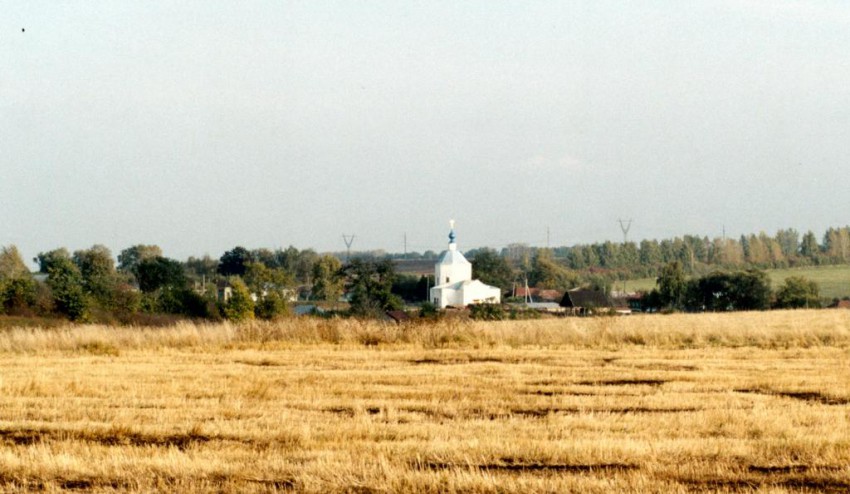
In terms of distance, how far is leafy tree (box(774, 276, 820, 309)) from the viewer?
8456cm

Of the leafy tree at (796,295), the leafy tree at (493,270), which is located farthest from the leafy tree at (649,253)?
the leafy tree at (796,295)

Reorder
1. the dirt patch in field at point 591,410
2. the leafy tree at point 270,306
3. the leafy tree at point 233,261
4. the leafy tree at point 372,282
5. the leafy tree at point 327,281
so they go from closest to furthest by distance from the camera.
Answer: the dirt patch in field at point 591,410 < the leafy tree at point 372,282 < the leafy tree at point 270,306 < the leafy tree at point 327,281 < the leafy tree at point 233,261

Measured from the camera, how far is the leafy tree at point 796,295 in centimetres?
8456

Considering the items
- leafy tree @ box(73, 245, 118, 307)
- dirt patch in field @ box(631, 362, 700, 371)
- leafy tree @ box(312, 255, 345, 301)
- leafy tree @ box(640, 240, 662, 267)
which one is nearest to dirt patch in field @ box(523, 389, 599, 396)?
dirt patch in field @ box(631, 362, 700, 371)

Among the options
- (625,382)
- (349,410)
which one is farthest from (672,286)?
(349,410)

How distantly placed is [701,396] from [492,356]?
877 cm

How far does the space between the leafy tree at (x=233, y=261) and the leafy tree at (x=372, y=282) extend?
49734mm

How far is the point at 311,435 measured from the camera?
36.6 ft

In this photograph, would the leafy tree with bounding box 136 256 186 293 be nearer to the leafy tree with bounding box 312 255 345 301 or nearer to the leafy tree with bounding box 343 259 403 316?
the leafy tree with bounding box 343 259 403 316

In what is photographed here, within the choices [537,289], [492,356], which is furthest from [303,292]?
[492,356]

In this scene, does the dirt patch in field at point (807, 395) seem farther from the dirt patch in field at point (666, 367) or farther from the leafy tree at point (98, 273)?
the leafy tree at point (98, 273)

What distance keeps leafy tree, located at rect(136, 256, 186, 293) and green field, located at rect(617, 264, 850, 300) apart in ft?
175

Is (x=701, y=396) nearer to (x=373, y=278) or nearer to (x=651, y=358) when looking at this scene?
(x=651, y=358)

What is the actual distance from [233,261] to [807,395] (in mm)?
119367
